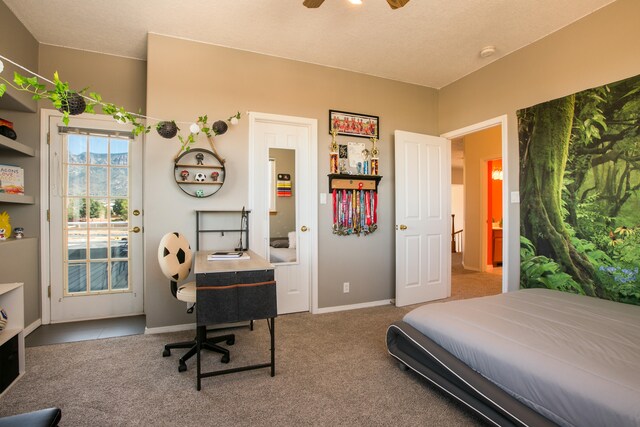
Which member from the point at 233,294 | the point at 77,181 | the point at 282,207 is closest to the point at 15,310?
the point at 233,294

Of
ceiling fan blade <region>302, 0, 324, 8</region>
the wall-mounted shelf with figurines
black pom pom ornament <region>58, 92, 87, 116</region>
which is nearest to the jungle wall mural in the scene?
ceiling fan blade <region>302, 0, 324, 8</region>

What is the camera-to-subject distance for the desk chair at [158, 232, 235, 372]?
7.81ft

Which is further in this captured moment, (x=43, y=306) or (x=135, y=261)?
(x=135, y=261)

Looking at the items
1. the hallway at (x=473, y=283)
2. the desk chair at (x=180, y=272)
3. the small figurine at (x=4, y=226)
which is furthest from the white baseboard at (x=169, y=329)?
the hallway at (x=473, y=283)

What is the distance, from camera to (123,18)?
2.78 metres

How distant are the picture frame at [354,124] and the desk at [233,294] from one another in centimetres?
215

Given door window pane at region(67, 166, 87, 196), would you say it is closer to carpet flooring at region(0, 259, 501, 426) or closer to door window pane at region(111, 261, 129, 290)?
door window pane at region(111, 261, 129, 290)

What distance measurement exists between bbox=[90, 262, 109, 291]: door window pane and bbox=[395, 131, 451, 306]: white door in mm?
3227

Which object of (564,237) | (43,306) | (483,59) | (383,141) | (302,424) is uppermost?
(483,59)

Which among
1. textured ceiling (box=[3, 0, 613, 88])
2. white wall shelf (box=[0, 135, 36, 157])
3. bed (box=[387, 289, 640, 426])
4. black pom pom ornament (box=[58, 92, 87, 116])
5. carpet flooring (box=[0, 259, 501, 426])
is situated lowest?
carpet flooring (box=[0, 259, 501, 426])

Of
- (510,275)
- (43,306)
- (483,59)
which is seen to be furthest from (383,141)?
(43,306)

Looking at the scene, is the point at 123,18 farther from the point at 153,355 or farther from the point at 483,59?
the point at 483,59

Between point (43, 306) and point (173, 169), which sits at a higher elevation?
point (173, 169)

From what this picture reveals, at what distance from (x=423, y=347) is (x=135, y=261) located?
10.0 feet
